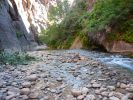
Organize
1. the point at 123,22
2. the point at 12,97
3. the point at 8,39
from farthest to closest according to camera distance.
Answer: the point at 8,39, the point at 123,22, the point at 12,97

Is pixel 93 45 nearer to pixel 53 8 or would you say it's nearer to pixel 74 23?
pixel 74 23

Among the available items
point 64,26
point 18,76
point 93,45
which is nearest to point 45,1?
point 64,26

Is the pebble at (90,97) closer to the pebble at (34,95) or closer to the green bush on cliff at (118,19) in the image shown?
the pebble at (34,95)

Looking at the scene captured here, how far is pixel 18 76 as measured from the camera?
504 cm

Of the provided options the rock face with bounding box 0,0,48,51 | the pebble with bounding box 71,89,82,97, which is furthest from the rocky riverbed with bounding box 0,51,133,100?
A: the rock face with bounding box 0,0,48,51

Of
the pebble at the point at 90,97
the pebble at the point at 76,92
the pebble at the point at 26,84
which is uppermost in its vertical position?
the pebble at the point at 26,84

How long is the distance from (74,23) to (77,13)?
1.03m

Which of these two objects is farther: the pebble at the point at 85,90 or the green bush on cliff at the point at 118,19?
the green bush on cliff at the point at 118,19

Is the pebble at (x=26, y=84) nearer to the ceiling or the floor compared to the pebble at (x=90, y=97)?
nearer to the ceiling

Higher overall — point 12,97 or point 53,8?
point 53,8

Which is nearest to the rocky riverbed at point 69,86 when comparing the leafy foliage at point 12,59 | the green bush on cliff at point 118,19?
the leafy foliage at point 12,59

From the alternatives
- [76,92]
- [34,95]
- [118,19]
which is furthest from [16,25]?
[76,92]

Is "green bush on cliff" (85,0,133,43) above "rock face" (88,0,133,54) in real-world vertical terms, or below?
above

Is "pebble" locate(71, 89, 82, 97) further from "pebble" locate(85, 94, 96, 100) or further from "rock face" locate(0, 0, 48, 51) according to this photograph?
"rock face" locate(0, 0, 48, 51)
